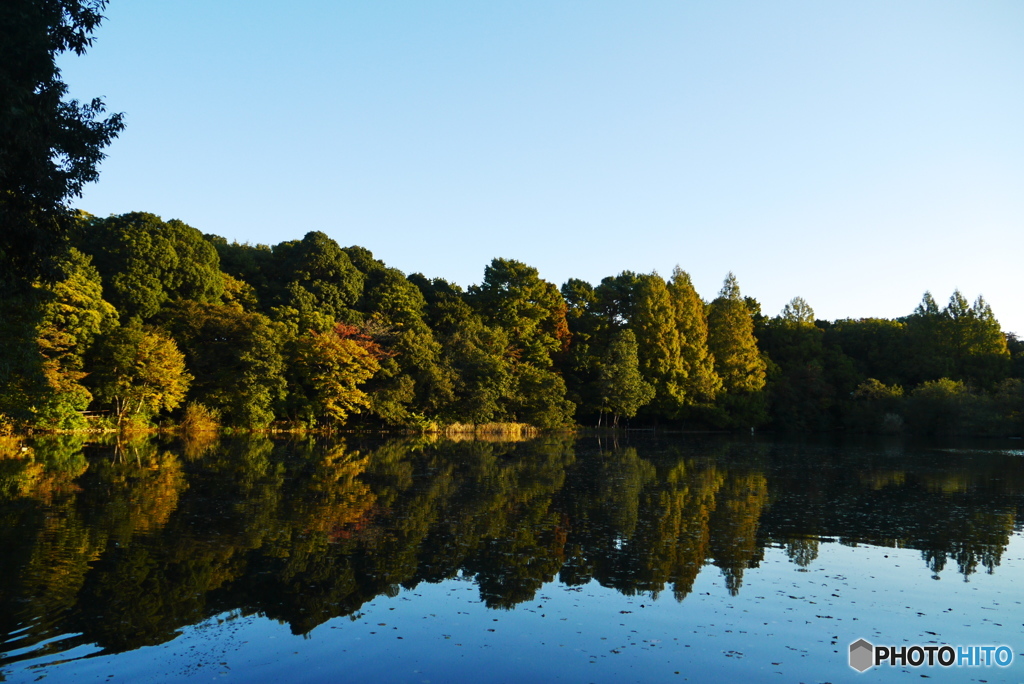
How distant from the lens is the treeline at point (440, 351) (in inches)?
1388

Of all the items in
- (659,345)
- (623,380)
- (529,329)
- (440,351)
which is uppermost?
(529,329)

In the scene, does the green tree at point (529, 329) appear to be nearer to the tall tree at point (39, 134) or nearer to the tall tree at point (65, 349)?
the tall tree at point (65, 349)

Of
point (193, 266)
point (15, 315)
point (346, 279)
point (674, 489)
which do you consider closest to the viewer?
point (674, 489)

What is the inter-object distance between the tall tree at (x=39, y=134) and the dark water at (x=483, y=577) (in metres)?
5.12

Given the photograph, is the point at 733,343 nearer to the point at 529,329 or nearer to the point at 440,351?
the point at 529,329

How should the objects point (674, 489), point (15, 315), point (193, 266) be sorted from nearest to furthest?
1. point (674, 489)
2. point (15, 315)
3. point (193, 266)

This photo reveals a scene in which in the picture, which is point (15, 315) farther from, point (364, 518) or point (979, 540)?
point (979, 540)

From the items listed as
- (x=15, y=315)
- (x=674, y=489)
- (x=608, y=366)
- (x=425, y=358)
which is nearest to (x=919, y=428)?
(x=608, y=366)

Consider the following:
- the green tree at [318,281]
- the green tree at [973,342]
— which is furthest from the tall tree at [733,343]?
the green tree at [318,281]

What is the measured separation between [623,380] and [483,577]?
41555 mm

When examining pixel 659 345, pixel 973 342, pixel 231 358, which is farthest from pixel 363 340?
pixel 973 342

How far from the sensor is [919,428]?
56.5 meters

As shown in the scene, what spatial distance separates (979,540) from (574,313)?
151 feet

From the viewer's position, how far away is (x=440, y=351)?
4662 cm
